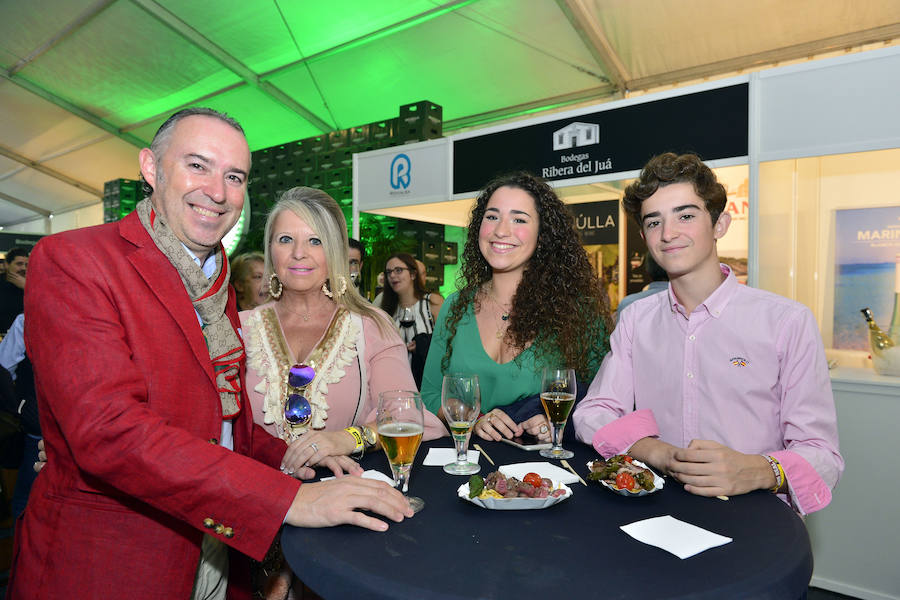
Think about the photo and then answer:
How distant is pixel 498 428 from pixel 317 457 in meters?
0.54

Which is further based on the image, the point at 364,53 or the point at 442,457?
the point at 364,53

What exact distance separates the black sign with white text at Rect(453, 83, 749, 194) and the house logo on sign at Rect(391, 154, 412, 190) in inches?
18.4

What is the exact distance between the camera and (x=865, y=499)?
2707mm

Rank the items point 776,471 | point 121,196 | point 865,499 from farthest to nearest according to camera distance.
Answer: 1. point 121,196
2. point 865,499
3. point 776,471

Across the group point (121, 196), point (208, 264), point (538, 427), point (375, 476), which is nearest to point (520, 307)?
point (538, 427)

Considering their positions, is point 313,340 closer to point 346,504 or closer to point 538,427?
point 538,427

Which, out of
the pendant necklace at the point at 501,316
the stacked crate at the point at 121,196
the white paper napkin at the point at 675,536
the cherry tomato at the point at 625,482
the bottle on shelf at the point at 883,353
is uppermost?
the stacked crate at the point at 121,196

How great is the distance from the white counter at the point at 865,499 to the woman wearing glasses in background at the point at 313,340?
2.21 metres

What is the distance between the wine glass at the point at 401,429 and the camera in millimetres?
1170

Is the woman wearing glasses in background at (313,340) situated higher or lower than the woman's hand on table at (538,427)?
higher

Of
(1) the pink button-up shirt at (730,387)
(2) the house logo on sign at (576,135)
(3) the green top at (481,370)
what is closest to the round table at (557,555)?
(1) the pink button-up shirt at (730,387)

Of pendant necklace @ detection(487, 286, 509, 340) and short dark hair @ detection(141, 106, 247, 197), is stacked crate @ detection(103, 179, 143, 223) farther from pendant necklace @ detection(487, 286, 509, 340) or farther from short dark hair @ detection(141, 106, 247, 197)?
short dark hair @ detection(141, 106, 247, 197)

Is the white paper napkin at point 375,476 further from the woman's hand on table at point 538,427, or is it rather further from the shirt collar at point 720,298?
the shirt collar at point 720,298

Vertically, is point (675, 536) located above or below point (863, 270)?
below
